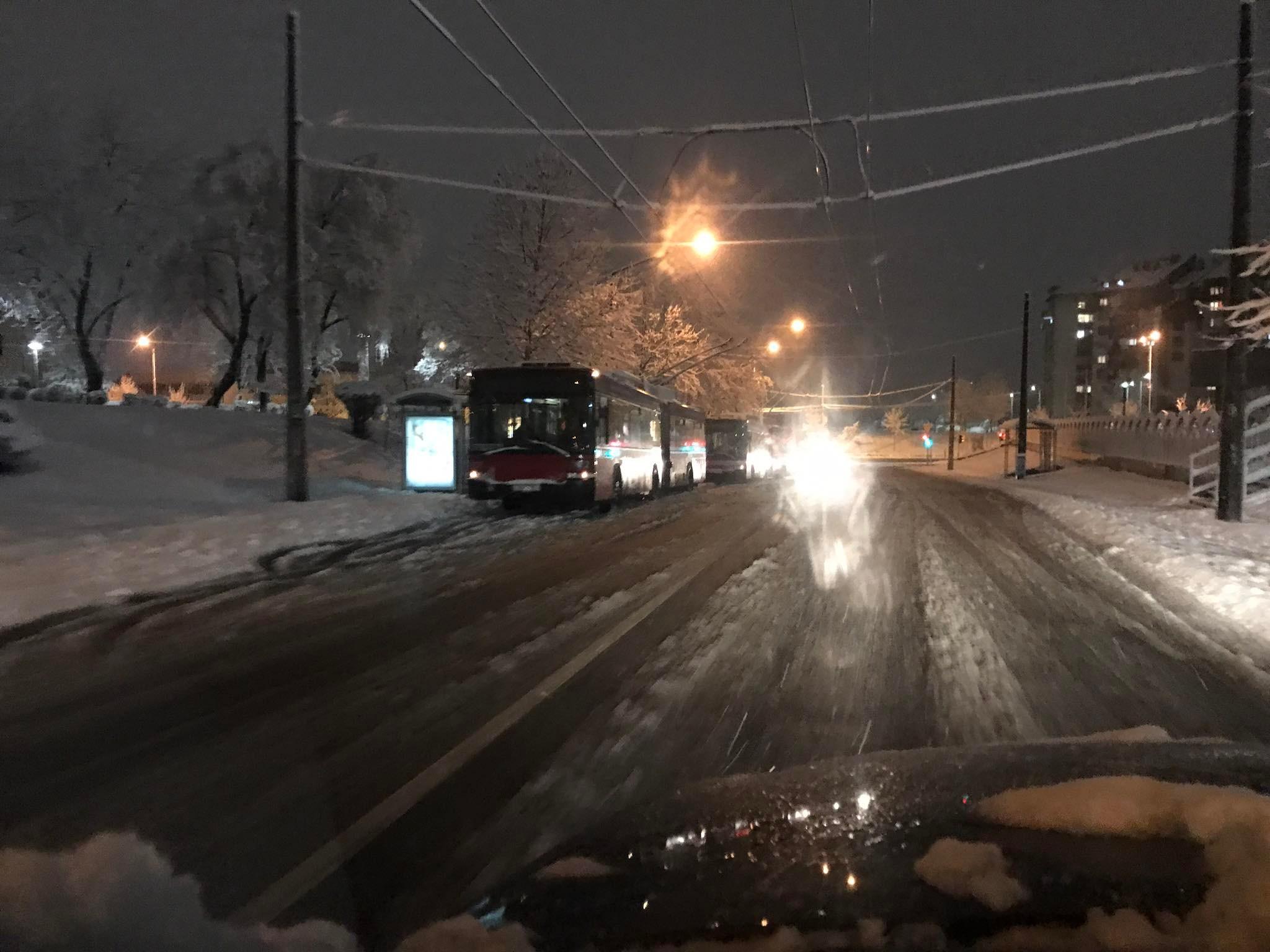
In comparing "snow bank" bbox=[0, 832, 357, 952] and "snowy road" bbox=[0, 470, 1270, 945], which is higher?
"snow bank" bbox=[0, 832, 357, 952]

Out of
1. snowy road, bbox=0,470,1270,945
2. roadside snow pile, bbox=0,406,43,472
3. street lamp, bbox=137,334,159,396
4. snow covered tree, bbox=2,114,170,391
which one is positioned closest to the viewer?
snowy road, bbox=0,470,1270,945

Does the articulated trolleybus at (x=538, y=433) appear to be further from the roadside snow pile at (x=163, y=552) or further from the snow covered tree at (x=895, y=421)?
the snow covered tree at (x=895, y=421)

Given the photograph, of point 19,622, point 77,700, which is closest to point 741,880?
point 77,700

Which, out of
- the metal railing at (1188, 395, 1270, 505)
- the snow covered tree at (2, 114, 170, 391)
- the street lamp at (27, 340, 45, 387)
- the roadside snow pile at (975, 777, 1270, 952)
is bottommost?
the roadside snow pile at (975, 777, 1270, 952)

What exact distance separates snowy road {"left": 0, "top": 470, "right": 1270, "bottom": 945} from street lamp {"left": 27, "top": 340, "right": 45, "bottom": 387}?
42839 millimetres

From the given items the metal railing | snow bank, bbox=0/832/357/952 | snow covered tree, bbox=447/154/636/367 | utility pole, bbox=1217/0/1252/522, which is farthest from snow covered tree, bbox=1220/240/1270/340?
snow covered tree, bbox=447/154/636/367

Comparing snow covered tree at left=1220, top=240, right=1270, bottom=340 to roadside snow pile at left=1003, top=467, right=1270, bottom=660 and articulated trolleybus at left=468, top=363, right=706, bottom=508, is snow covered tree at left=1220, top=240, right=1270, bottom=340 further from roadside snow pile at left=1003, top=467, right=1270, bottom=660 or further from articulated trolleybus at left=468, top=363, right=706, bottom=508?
articulated trolleybus at left=468, top=363, right=706, bottom=508

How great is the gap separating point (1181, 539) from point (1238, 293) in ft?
14.9

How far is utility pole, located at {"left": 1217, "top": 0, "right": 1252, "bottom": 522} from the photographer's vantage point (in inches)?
711

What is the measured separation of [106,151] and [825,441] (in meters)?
75.8

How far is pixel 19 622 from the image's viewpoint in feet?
33.6

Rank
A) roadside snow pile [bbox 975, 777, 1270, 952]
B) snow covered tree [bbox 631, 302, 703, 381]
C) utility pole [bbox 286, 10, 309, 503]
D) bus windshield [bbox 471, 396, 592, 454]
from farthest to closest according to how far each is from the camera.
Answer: snow covered tree [bbox 631, 302, 703, 381] < bus windshield [bbox 471, 396, 592, 454] < utility pole [bbox 286, 10, 309, 503] < roadside snow pile [bbox 975, 777, 1270, 952]

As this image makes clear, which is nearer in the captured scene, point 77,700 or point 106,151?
point 77,700

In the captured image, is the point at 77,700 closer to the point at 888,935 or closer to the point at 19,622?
the point at 19,622
